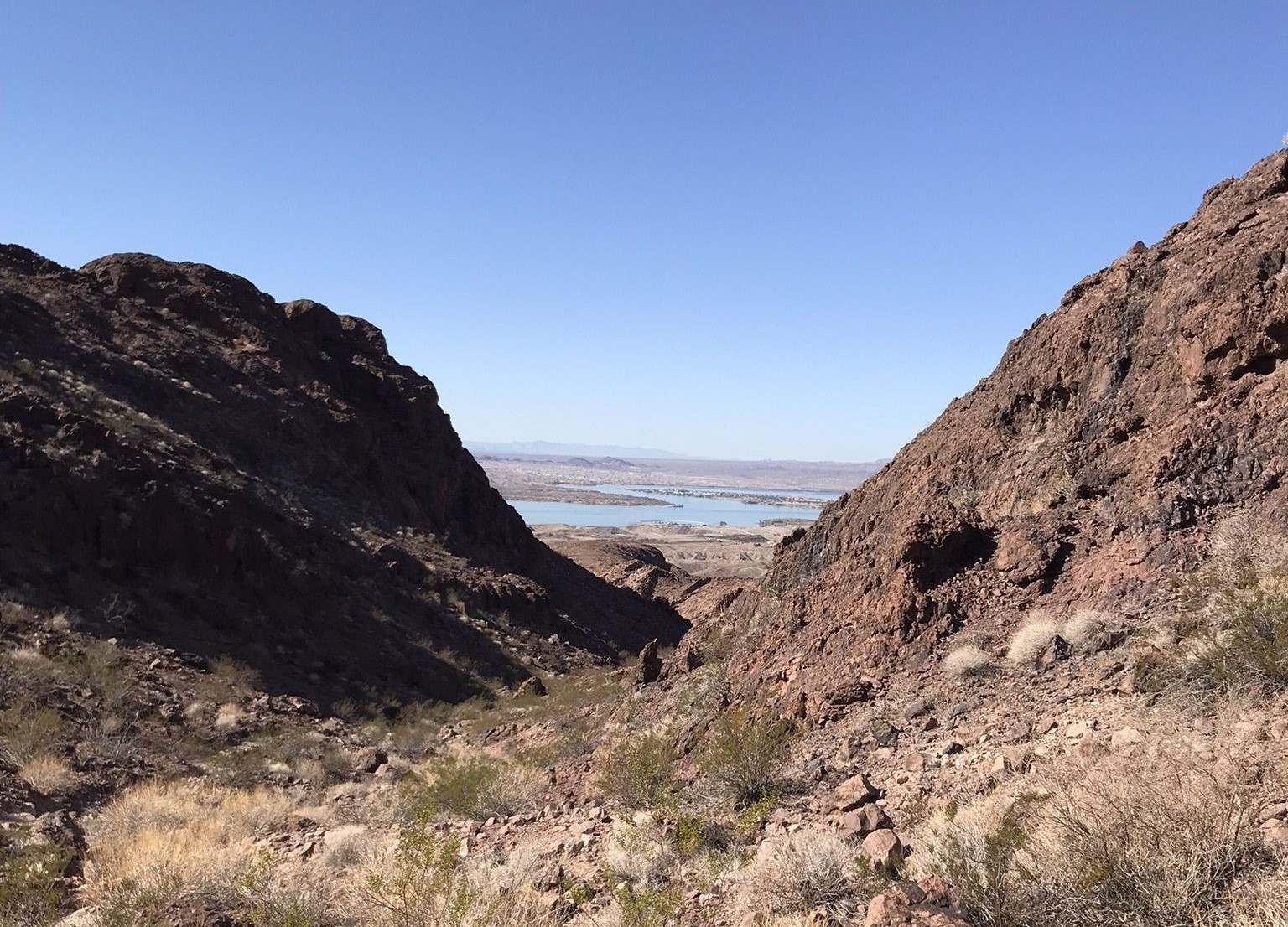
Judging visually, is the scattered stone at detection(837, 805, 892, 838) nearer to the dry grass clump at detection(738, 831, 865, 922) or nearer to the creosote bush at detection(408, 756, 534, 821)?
the dry grass clump at detection(738, 831, 865, 922)

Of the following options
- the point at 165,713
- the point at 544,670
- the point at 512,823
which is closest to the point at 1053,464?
the point at 512,823

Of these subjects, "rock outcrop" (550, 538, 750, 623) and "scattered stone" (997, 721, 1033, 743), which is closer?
"scattered stone" (997, 721, 1033, 743)

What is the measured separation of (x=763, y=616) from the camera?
11094mm

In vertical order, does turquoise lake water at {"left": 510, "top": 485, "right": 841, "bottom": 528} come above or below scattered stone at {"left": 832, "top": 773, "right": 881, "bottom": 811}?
below

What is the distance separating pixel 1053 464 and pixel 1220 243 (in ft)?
11.0

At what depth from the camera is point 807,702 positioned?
762 centimetres

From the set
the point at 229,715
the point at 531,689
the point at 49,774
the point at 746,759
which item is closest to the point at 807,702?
the point at 746,759

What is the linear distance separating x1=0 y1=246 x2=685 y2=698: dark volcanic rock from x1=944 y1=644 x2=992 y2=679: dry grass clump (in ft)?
41.0

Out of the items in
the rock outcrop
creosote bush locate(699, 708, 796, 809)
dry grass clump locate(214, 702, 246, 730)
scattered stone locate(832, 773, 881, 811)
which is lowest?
the rock outcrop

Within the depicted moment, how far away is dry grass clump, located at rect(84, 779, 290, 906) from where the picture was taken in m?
5.38

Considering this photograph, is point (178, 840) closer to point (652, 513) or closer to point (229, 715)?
point (229, 715)

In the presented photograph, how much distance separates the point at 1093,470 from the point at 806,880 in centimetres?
589

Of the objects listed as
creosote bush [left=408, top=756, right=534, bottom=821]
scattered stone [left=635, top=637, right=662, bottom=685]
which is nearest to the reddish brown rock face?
creosote bush [left=408, top=756, right=534, bottom=821]

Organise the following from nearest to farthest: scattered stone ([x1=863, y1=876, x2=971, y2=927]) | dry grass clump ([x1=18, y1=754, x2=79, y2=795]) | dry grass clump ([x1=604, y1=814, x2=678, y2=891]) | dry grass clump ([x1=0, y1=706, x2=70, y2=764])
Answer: scattered stone ([x1=863, y1=876, x2=971, y2=927])
dry grass clump ([x1=604, y1=814, x2=678, y2=891])
dry grass clump ([x1=18, y1=754, x2=79, y2=795])
dry grass clump ([x1=0, y1=706, x2=70, y2=764])
